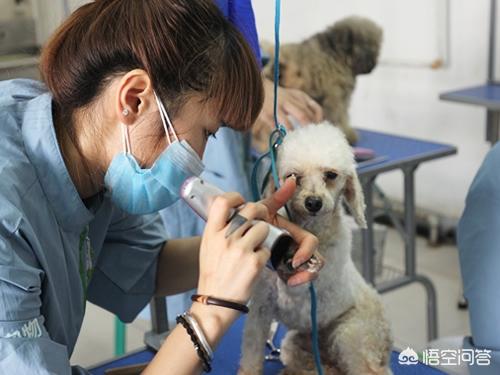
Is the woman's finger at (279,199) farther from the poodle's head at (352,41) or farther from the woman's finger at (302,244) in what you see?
the poodle's head at (352,41)

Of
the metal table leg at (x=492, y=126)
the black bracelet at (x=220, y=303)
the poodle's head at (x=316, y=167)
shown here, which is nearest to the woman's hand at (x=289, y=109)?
the poodle's head at (x=316, y=167)

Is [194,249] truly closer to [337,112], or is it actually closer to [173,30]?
[173,30]

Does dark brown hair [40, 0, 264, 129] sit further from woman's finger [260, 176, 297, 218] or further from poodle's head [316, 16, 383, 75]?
poodle's head [316, 16, 383, 75]

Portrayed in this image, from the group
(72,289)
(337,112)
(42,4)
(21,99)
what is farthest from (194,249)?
(337,112)

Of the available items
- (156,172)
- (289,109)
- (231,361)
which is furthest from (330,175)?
(289,109)

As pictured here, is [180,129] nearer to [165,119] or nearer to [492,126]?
[165,119]

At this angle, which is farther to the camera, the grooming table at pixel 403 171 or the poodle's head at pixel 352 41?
the poodle's head at pixel 352 41

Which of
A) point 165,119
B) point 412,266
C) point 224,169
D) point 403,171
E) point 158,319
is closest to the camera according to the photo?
point 165,119

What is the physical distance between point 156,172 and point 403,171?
1.46 m

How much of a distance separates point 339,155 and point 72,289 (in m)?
0.41

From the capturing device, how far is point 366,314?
96cm

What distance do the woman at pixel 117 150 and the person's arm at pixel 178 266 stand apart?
0.23m

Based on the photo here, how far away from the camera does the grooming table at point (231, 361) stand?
1.04 meters

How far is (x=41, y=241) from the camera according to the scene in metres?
0.86
